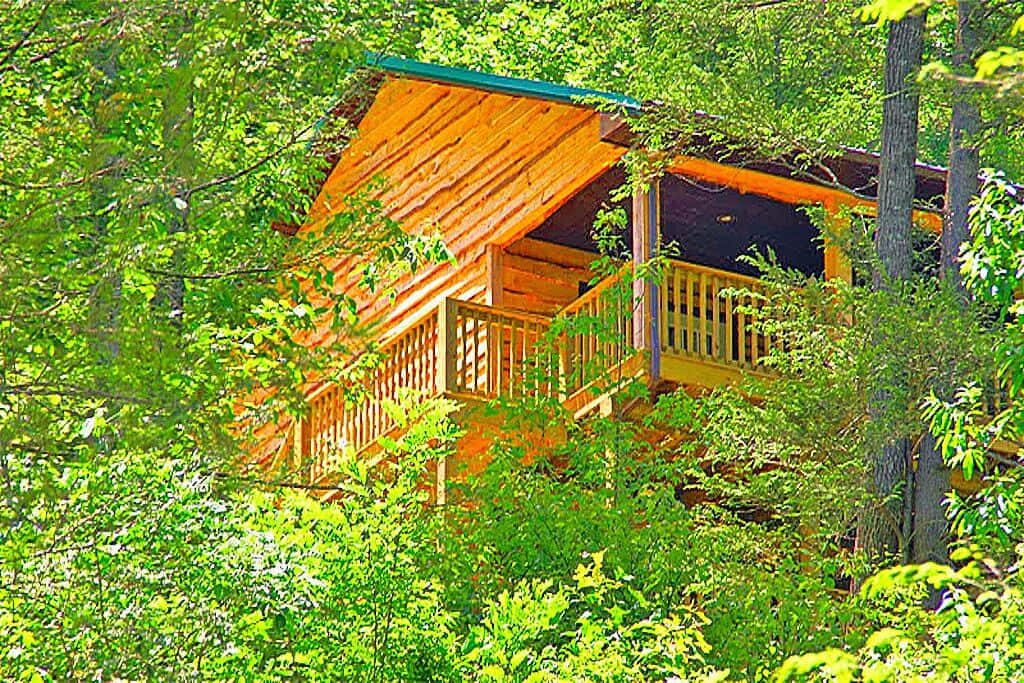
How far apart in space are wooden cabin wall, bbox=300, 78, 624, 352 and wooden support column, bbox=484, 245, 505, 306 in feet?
0.42

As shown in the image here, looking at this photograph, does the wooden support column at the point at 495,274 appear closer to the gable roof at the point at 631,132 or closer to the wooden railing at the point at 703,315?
the gable roof at the point at 631,132

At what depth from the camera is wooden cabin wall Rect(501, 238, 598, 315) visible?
1938cm

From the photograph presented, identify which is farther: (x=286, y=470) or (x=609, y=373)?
(x=609, y=373)

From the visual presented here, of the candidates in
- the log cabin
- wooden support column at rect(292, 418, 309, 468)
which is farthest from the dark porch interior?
wooden support column at rect(292, 418, 309, 468)

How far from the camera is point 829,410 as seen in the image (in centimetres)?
1462

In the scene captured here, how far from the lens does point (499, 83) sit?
17562mm

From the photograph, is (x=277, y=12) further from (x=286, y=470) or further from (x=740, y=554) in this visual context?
(x=740, y=554)

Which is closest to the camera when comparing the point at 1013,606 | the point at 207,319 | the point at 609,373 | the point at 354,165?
the point at 1013,606

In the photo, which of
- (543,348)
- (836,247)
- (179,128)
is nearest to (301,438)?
(543,348)

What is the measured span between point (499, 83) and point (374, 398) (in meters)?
3.50

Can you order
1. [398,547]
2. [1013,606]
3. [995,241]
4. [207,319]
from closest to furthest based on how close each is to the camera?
1. [1013,606]
2. [995,241]
3. [398,547]
4. [207,319]

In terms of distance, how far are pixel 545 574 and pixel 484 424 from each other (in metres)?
4.27

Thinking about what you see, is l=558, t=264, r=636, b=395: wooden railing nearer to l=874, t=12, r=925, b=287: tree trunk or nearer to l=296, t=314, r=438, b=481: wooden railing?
l=296, t=314, r=438, b=481: wooden railing

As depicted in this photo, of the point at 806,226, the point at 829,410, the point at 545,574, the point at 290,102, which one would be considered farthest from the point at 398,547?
the point at 806,226
